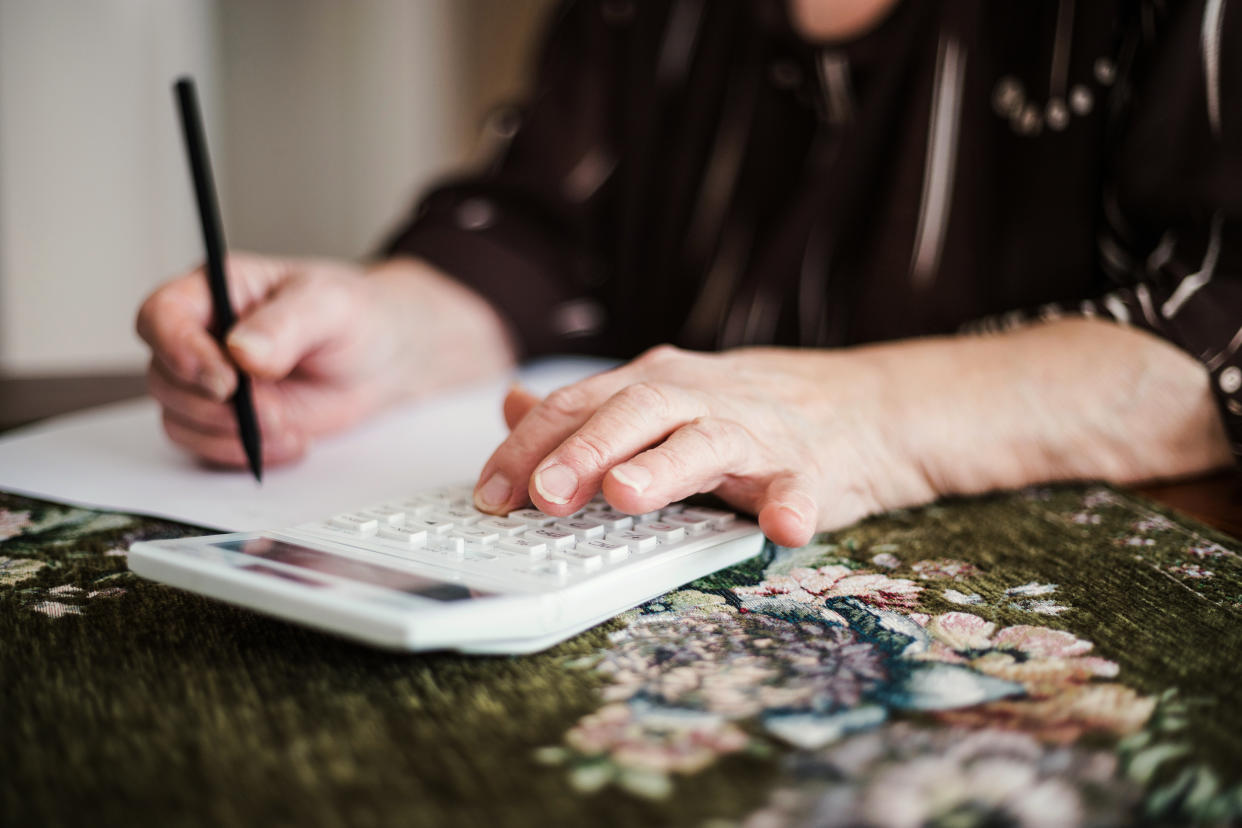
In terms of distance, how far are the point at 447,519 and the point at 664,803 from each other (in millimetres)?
256

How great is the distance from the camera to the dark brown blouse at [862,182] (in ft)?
2.26

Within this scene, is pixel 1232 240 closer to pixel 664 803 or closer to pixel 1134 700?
pixel 1134 700

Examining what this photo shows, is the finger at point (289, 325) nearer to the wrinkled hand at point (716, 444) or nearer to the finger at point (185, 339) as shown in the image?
the finger at point (185, 339)

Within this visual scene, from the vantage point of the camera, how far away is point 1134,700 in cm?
36

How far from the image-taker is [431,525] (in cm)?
50

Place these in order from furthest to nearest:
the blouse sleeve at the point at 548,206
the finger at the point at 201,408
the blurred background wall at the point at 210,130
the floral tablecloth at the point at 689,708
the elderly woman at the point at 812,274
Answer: the blurred background wall at the point at 210,130 < the blouse sleeve at the point at 548,206 < the finger at the point at 201,408 < the elderly woman at the point at 812,274 < the floral tablecloth at the point at 689,708

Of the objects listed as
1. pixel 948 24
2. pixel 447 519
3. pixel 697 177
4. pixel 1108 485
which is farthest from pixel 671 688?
pixel 697 177

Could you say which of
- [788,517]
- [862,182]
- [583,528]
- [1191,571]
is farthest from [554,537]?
[862,182]

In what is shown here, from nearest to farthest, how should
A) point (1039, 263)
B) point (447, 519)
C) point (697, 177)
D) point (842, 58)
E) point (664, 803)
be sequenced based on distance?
point (664, 803) < point (447, 519) < point (1039, 263) < point (842, 58) < point (697, 177)

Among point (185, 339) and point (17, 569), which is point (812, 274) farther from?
point (17, 569)

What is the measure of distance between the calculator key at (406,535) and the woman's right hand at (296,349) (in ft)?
0.90

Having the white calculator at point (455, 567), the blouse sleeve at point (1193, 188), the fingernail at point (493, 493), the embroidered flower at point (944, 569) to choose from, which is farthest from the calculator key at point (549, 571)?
the blouse sleeve at point (1193, 188)

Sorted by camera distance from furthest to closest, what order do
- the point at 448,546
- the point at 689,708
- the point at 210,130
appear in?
1. the point at 210,130
2. the point at 448,546
3. the point at 689,708

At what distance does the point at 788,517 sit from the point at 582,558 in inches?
4.9
